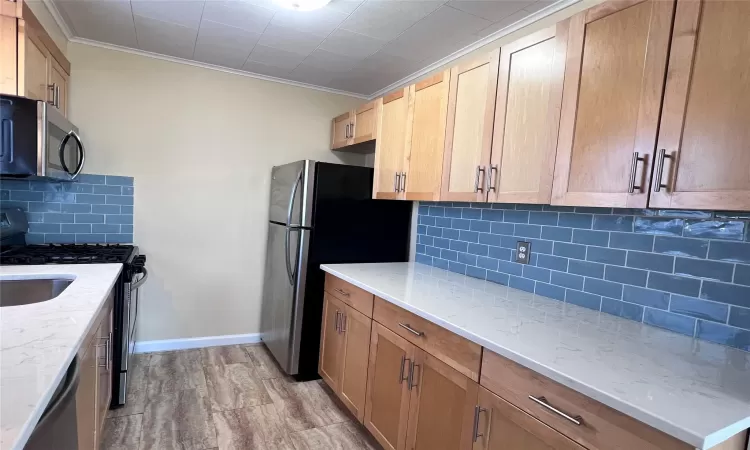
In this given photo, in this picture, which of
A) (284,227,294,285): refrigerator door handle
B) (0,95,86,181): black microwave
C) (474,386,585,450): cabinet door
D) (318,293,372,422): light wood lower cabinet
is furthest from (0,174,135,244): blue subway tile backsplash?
(474,386,585,450): cabinet door

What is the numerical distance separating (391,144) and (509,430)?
6.06 ft

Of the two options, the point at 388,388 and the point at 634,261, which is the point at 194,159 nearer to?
the point at 388,388

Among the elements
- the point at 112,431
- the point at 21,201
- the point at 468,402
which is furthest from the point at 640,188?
the point at 21,201

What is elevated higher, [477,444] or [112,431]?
[477,444]

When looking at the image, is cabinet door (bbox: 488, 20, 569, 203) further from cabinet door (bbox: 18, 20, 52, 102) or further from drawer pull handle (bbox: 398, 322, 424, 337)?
cabinet door (bbox: 18, 20, 52, 102)

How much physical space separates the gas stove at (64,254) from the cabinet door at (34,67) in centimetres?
83

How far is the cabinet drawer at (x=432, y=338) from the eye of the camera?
4.45 ft

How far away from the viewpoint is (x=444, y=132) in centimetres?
210

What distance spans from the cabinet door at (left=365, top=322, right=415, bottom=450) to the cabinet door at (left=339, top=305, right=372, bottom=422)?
57 millimetres

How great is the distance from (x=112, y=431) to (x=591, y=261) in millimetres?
2583

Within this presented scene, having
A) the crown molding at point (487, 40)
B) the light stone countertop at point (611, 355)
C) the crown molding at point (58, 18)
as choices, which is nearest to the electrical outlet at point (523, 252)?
the light stone countertop at point (611, 355)

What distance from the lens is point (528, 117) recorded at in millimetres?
1626

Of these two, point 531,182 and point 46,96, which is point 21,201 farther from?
point 531,182

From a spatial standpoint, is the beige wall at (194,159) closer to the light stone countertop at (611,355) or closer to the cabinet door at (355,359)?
the cabinet door at (355,359)
